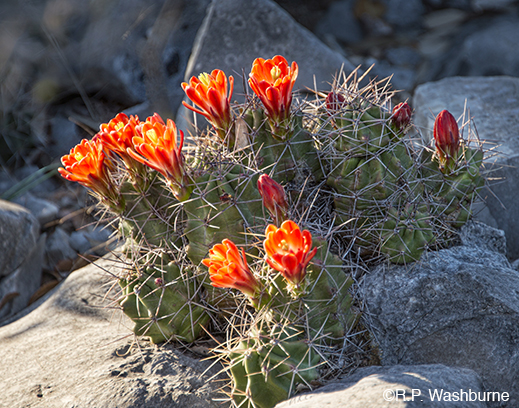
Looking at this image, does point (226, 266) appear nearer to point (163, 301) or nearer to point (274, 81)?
point (163, 301)

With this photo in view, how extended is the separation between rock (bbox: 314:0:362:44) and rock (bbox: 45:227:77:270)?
6.56m

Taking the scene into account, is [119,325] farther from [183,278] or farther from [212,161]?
[212,161]

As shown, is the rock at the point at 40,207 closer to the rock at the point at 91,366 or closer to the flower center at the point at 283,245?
the rock at the point at 91,366

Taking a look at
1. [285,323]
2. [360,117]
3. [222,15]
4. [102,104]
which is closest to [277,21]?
[222,15]

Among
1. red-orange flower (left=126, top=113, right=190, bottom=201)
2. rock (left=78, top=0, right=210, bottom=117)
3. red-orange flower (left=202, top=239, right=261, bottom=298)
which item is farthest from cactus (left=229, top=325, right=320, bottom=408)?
rock (left=78, top=0, right=210, bottom=117)

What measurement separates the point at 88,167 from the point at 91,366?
978 mm

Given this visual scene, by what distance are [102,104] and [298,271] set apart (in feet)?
16.5

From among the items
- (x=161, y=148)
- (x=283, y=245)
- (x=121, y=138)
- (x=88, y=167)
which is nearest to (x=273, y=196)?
(x=283, y=245)

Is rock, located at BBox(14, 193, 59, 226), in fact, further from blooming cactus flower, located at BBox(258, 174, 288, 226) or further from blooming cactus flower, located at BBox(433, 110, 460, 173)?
blooming cactus flower, located at BBox(433, 110, 460, 173)

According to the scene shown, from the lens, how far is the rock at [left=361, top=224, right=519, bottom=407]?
190 cm

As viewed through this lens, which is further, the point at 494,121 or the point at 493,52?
the point at 493,52

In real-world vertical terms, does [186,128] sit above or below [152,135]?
below

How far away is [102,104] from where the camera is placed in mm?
5852

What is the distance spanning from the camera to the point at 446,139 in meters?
2.17
